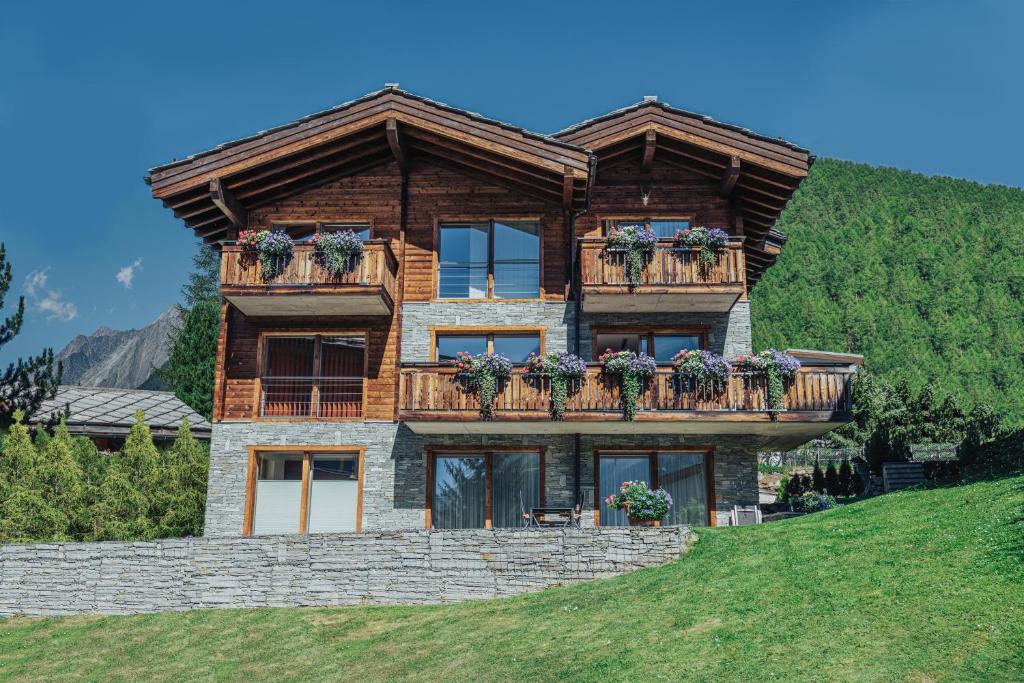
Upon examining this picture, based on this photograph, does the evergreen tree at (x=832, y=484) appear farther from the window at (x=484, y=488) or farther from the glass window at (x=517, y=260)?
the glass window at (x=517, y=260)

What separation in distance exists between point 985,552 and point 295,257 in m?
14.0

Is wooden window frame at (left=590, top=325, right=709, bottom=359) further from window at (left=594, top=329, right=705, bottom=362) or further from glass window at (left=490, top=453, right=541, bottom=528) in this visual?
glass window at (left=490, top=453, right=541, bottom=528)

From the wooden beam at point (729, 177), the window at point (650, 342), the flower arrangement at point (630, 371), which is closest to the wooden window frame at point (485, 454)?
the flower arrangement at point (630, 371)

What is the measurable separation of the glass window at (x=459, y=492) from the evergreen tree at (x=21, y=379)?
9.19m

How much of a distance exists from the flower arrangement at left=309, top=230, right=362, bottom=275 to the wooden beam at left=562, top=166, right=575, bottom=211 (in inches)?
173

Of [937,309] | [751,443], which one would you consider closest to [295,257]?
[751,443]

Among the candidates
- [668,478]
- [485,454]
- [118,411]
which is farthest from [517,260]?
[118,411]

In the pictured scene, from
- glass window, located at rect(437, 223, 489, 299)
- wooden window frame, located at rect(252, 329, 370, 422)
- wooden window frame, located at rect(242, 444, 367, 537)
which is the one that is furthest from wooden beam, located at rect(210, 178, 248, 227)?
wooden window frame, located at rect(242, 444, 367, 537)

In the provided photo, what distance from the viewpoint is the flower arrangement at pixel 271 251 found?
20.9 meters

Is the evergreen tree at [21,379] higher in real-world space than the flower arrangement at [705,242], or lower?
lower

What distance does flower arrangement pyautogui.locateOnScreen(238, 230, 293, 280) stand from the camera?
68.5 feet

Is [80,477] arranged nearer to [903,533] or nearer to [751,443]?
[751,443]

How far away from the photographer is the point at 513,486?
69.3 feet

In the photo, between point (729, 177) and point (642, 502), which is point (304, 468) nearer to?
point (642, 502)
